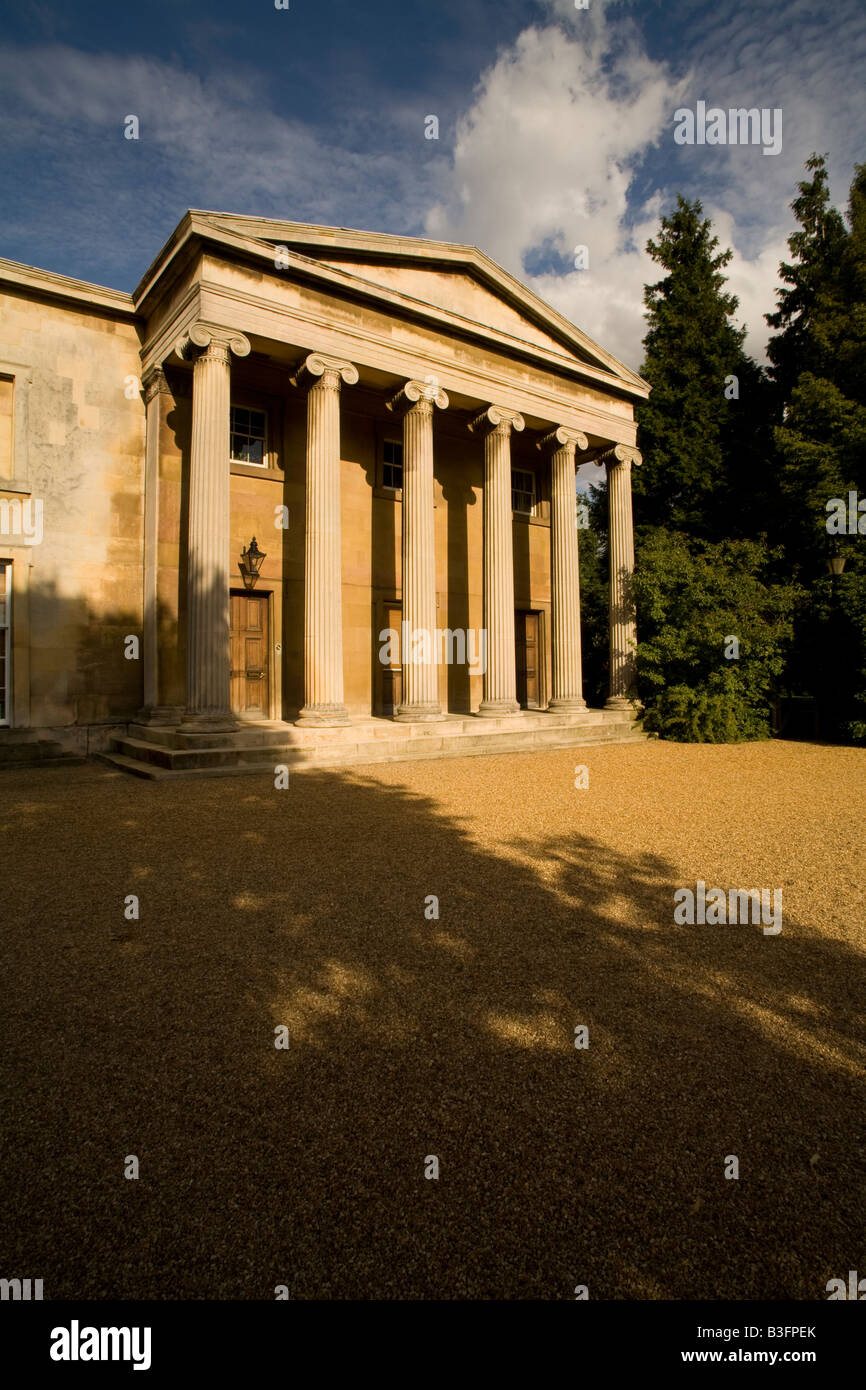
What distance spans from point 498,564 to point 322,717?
248 inches

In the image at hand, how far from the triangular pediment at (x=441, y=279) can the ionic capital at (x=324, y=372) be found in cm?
172

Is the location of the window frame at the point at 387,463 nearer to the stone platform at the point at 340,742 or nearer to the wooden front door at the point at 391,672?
the wooden front door at the point at 391,672

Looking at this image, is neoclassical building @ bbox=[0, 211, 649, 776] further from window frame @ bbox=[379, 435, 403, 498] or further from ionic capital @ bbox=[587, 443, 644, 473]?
ionic capital @ bbox=[587, 443, 644, 473]

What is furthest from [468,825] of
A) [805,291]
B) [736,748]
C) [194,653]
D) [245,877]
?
[805,291]

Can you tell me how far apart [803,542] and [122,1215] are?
22527 millimetres

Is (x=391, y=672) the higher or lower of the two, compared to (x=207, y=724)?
higher

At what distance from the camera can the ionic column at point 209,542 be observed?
40.5 feet

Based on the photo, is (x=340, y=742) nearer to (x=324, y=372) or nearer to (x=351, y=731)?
(x=351, y=731)

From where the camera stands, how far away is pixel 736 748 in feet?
52.9

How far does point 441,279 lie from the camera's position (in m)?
16.6

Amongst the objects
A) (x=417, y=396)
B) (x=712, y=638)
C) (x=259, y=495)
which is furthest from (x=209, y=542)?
(x=712, y=638)

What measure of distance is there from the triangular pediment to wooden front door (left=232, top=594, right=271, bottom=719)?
721 centimetres

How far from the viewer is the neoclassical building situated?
1280 centimetres
